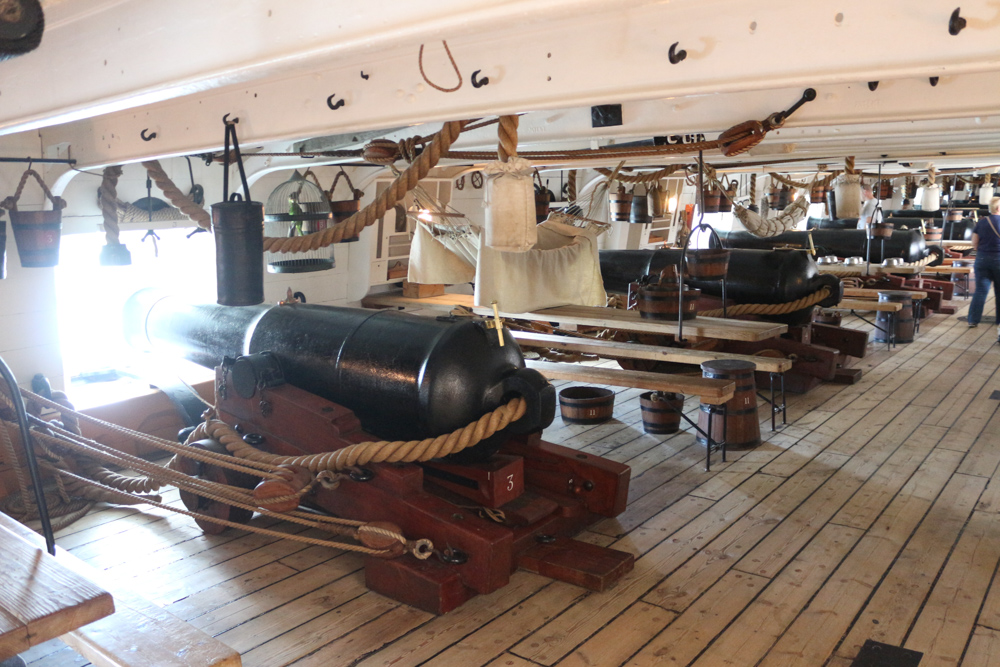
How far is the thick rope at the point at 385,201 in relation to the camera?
267 centimetres

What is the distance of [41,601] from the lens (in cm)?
150

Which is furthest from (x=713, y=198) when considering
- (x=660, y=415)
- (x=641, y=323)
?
(x=660, y=415)

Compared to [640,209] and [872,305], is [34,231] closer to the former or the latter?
[640,209]

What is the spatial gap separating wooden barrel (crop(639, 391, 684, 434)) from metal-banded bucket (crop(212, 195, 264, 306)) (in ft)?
8.91

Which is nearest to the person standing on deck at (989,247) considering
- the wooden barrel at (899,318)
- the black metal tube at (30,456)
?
the wooden barrel at (899,318)

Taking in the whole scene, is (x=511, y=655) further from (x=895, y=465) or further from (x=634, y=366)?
(x=634, y=366)

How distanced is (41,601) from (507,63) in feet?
5.77

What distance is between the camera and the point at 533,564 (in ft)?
9.89

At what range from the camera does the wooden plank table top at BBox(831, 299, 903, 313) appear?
23.7 ft

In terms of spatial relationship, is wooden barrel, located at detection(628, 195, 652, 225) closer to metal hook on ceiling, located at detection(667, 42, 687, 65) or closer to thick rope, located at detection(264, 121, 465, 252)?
thick rope, located at detection(264, 121, 465, 252)

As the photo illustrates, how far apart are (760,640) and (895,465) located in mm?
2093

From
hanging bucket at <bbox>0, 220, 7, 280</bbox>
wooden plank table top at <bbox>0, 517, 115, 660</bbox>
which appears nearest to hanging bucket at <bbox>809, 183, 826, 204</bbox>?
hanging bucket at <bbox>0, 220, 7, 280</bbox>

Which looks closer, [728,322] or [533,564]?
[533,564]

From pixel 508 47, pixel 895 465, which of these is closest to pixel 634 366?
pixel 895 465
